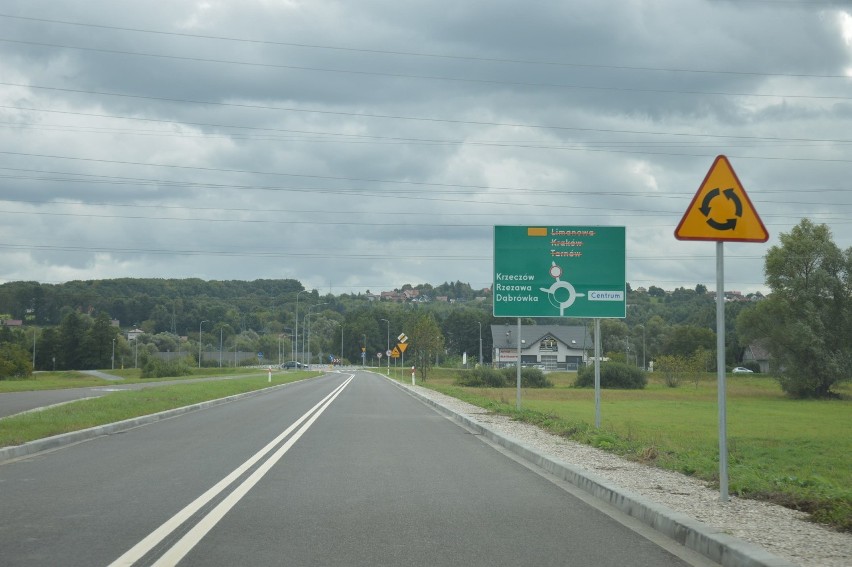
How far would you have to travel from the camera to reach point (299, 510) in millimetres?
9109

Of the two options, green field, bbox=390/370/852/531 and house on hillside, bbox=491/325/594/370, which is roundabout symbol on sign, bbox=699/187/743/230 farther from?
house on hillside, bbox=491/325/594/370

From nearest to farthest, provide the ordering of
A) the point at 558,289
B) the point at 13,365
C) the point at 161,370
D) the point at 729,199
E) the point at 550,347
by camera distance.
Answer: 1. the point at 729,199
2. the point at 558,289
3. the point at 13,365
4. the point at 161,370
5. the point at 550,347

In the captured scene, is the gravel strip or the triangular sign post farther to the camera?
the triangular sign post

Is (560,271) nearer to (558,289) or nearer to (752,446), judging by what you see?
(558,289)

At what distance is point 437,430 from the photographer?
21344 millimetres

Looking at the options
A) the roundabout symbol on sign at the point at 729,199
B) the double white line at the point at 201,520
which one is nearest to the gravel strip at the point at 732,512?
the roundabout symbol on sign at the point at 729,199

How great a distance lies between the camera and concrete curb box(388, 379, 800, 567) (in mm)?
6691

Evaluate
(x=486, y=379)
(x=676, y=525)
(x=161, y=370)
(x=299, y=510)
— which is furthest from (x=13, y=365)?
(x=676, y=525)

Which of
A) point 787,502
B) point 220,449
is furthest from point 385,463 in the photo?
point 787,502

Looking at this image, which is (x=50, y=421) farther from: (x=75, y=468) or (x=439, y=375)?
(x=439, y=375)

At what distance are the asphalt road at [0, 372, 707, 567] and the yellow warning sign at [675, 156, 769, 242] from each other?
126 inches

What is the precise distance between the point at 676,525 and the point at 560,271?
596 inches

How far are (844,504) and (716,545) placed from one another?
234cm

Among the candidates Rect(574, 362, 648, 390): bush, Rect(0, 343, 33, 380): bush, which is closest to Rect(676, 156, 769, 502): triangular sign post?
Rect(0, 343, 33, 380): bush
